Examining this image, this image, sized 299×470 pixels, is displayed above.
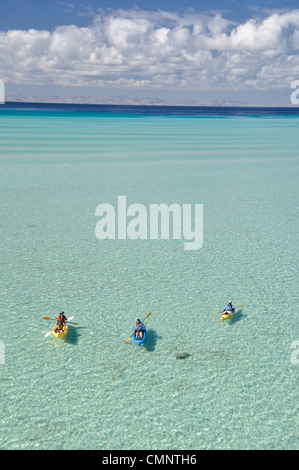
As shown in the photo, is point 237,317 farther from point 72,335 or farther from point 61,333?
point 61,333

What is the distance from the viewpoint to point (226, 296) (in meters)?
16.3

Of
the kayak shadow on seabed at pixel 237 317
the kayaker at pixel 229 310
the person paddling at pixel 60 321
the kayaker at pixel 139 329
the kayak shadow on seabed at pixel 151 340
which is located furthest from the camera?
the kayak shadow on seabed at pixel 237 317

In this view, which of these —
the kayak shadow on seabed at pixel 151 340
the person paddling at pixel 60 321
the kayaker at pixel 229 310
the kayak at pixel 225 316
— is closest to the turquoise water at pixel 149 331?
the kayak shadow on seabed at pixel 151 340

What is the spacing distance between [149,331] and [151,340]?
0.54 metres

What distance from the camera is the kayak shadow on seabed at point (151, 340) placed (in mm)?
13023

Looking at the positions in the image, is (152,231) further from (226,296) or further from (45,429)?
(45,429)

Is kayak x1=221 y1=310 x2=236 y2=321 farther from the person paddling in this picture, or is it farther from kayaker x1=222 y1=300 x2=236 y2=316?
the person paddling

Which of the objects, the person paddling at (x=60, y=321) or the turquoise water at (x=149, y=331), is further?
the person paddling at (x=60, y=321)

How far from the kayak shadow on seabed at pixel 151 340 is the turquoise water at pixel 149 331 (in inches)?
1.4

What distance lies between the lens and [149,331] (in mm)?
13914

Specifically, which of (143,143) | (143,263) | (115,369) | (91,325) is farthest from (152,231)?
(143,143)

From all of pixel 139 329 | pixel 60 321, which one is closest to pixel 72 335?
pixel 60 321

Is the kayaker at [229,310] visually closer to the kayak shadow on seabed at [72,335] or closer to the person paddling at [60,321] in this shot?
the kayak shadow on seabed at [72,335]

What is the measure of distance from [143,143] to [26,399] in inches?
2416
